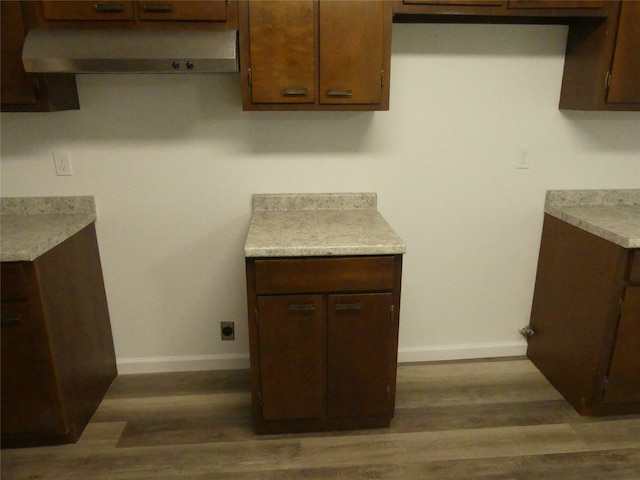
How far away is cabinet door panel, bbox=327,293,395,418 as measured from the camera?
72.9 inches

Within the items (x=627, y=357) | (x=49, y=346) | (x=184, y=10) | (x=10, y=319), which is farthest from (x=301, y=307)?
(x=627, y=357)

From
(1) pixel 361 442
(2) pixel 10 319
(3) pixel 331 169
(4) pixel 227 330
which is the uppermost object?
(3) pixel 331 169

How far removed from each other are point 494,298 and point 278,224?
1.37 metres

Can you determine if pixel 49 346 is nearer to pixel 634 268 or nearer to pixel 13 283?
pixel 13 283

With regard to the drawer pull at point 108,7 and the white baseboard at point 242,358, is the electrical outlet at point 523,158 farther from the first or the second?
the drawer pull at point 108,7

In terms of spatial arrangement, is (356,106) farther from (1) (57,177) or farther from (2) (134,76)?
(1) (57,177)

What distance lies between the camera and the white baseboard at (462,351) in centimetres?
263

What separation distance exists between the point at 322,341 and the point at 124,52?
1356mm

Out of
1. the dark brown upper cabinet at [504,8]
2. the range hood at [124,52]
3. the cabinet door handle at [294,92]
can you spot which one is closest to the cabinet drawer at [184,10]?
the range hood at [124,52]

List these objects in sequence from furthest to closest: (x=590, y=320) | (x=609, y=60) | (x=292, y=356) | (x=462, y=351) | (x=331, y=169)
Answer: (x=462, y=351), (x=331, y=169), (x=590, y=320), (x=609, y=60), (x=292, y=356)

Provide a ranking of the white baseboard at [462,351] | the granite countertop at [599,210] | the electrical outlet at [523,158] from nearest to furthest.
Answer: the granite countertop at [599,210] < the electrical outlet at [523,158] < the white baseboard at [462,351]

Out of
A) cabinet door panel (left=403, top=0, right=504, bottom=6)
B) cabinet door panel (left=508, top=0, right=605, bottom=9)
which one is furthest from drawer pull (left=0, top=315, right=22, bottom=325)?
cabinet door panel (left=508, top=0, right=605, bottom=9)

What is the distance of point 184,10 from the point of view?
5.77ft

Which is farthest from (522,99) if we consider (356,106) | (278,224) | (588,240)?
(278,224)
